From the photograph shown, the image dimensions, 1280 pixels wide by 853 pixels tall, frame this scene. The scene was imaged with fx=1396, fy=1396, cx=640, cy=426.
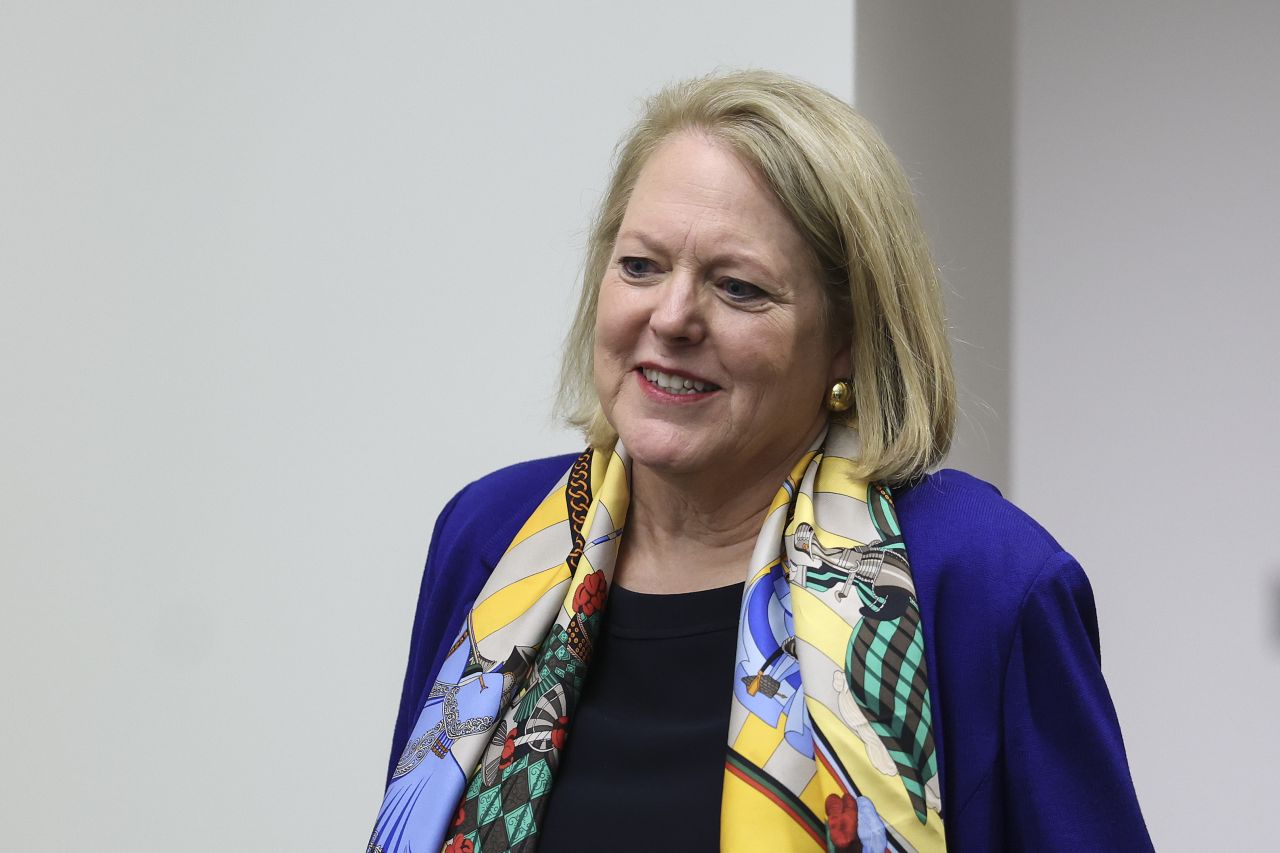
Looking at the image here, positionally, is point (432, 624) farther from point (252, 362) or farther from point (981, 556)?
point (252, 362)

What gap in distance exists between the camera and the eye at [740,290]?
1510mm

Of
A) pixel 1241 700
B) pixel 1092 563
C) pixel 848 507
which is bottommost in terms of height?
pixel 1241 700

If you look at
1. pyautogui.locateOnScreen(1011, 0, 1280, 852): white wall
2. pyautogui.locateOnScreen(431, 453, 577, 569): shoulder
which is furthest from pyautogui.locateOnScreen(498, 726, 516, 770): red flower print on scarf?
pyautogui.locateOnScreen(1011, 0, 1280, 852): white wall

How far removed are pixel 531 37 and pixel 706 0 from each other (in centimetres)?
35

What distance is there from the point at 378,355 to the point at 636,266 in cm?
128

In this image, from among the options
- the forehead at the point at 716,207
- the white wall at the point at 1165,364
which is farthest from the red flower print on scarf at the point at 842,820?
the white wall at the point at 1165,364

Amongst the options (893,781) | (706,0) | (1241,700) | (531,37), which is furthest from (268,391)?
(1241,700)

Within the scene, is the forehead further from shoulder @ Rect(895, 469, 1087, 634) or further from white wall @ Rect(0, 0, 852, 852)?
white wall @ Rect(0, 0, 852, 852)

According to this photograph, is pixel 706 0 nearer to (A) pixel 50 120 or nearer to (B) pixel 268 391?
(B) pixel 268 391

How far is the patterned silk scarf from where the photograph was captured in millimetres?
1361

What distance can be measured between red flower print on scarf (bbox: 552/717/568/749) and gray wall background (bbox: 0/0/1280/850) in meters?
1.13

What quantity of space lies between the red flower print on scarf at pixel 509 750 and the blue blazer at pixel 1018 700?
474mm

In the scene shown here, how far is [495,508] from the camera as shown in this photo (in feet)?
6.06

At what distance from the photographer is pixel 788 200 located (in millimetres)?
1497
